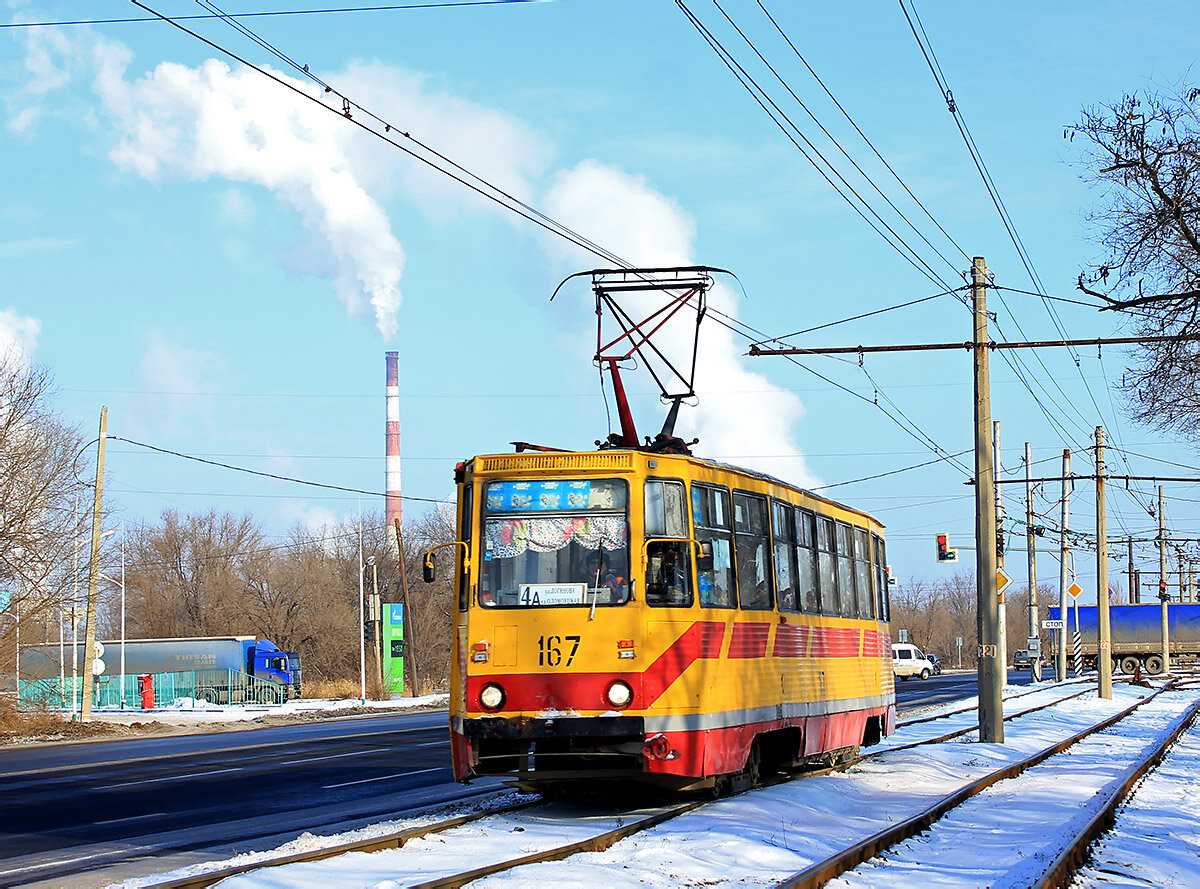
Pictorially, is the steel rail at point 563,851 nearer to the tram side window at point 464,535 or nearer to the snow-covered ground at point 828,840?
the snow-covered ground at point 828,840

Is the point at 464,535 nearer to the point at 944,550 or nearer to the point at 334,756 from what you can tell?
the point at 334,756

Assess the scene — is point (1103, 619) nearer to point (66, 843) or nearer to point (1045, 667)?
point (66, 843)

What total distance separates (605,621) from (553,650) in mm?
527

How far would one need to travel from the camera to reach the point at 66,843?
12.1 meters

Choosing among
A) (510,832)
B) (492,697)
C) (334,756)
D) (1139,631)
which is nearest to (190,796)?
(492,697)

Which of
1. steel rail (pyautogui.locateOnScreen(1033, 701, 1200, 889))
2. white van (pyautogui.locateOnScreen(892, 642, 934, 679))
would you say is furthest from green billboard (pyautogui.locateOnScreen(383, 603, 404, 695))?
steel rail (pyautogui.locateOnScreen(1033, 701, 1200, 889))

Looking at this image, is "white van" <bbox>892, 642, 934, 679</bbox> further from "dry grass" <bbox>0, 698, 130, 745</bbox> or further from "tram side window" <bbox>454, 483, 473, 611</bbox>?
"tram side window" <bbox>454, 483, 473, 611</bbox>

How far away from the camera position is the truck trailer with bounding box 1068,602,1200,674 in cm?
6450

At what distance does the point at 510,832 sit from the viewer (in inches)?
458

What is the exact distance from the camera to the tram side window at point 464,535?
42.0ft

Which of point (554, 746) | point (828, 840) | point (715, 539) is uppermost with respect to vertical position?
point (715, 539)

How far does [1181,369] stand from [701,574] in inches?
420

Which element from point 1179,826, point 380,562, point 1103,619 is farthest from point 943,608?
point 1179,826

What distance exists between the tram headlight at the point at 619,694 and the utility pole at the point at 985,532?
10876 mm
